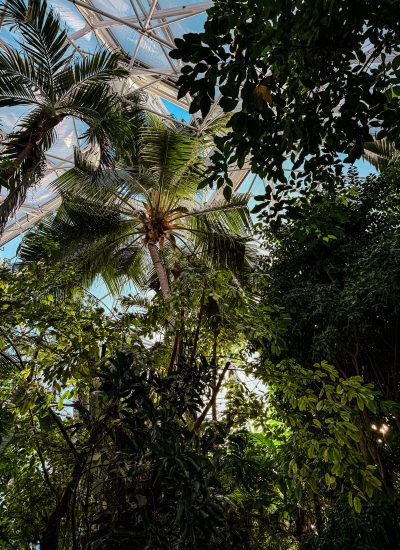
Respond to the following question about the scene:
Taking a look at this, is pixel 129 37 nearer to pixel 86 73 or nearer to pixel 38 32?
pixel 86 73

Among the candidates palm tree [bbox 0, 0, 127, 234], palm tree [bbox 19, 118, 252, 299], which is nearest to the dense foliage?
palm tree [bbox 0, 0, 127, 234]

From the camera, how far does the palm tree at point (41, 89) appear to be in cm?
455

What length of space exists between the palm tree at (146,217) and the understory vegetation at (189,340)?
4 cm

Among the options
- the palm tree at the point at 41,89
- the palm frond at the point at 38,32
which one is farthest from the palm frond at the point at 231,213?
the palm frond at the point at 38,32

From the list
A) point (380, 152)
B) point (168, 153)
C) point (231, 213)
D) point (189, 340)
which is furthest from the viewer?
point (380, 152)

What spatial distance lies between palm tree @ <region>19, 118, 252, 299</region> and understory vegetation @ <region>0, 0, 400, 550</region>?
4 cm

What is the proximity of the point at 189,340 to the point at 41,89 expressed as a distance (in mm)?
3413

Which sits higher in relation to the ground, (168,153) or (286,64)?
(168,153)

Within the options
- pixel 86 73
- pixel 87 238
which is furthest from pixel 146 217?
pixel 86 73

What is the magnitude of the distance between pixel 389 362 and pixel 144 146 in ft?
17.8

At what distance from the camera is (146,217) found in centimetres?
816

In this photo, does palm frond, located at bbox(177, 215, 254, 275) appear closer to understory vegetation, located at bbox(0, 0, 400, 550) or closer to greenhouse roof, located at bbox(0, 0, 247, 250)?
understory vegetation, located at bbox(0, 0, 400, 550)

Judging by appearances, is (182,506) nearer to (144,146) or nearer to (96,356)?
(96,356)

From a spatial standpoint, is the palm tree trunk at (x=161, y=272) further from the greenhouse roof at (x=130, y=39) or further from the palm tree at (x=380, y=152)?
the palm tree at (x=380, y=152)
